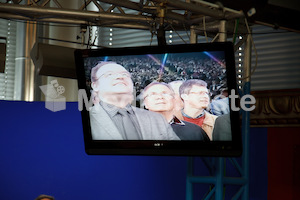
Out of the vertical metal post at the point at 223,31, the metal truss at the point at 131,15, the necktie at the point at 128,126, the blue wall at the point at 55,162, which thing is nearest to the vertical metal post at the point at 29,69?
the blue wall at the point at 55,162

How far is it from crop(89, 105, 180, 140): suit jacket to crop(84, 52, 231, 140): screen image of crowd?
0.09 metres

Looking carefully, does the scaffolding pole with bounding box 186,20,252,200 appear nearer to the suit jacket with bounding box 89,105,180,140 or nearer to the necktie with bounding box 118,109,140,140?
the suit jacket with bounding box 89,105,180,140

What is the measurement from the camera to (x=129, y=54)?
3879 millimetres

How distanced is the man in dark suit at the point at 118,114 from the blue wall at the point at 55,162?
1307 millimetres

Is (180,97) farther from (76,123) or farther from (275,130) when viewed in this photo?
(76,123)

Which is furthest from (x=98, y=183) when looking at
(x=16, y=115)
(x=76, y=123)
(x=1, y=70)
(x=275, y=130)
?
(x=275, y=130)

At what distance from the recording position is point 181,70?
3799 millimetres

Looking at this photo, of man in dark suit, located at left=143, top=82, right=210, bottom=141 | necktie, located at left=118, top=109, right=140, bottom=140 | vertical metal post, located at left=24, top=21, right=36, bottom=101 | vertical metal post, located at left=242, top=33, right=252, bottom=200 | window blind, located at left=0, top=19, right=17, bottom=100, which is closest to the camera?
man in dark suit, located at left=143, top=82, right=210, bottom=141

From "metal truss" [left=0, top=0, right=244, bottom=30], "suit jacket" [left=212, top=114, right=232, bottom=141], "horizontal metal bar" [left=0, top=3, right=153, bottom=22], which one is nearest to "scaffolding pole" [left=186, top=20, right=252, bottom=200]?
"metal truss" [left=0, top=0, right=244, bottom=30]

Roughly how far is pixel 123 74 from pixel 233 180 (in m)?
1.22

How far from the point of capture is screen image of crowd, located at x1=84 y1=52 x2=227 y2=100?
3713mm

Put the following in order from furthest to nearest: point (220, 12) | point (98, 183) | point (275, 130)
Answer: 1. point (98, 183)
2. point (275, 130)
3. point (220, 12)

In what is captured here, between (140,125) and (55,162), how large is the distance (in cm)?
176

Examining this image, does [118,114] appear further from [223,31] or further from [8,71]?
[8,71]
